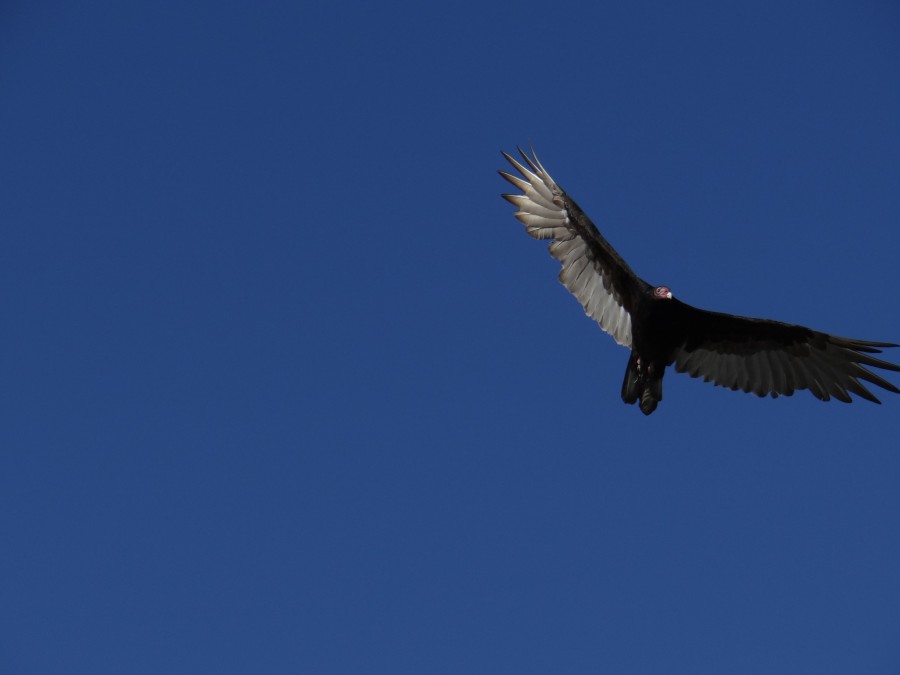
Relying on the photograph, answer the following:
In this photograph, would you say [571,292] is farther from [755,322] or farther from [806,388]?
[806,388]

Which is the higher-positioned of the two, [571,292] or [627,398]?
[571,292]

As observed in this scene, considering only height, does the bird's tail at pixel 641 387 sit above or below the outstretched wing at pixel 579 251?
below

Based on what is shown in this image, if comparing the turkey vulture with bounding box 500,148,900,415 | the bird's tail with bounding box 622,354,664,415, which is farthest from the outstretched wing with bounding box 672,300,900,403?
the bird's tail with bounding box 622,354,664,415

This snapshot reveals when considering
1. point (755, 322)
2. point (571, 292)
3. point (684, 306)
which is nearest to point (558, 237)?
point (571, 292)

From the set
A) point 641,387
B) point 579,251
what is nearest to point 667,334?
point 641,387

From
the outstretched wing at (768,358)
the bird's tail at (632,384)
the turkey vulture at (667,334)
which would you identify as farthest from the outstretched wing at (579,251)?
the outstretched wing at (768,358)

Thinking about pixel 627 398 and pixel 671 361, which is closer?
pixel 627 398

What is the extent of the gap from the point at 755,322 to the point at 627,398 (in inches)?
72.6

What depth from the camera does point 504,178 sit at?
418 inches

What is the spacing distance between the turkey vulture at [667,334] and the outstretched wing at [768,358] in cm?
1

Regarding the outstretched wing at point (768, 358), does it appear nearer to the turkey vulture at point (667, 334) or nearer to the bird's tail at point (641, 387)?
the turkey vulture at point (667, 334)

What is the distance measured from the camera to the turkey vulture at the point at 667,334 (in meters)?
10.4

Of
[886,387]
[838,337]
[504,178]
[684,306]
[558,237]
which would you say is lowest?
[886,387]

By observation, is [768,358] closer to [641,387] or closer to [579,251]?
[641,387]
